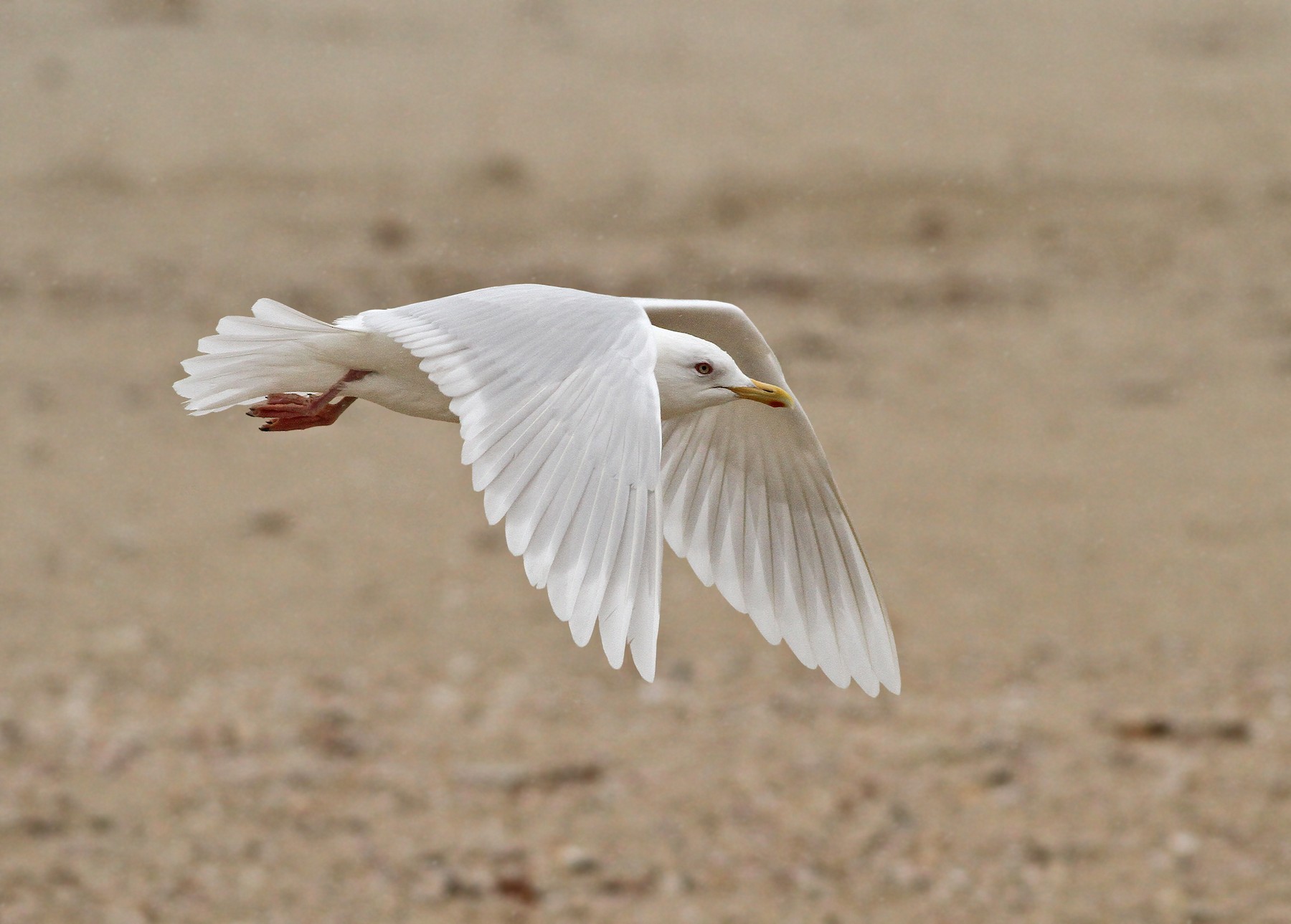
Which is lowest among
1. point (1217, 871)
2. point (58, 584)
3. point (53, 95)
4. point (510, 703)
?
point (1217, 871)

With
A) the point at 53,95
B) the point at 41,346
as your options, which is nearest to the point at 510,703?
the point at 41,346

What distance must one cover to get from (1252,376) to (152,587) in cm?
654

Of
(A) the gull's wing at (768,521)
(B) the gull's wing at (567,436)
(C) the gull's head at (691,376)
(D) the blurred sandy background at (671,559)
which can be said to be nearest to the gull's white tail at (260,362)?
(B) the gull's wing at (567,436)

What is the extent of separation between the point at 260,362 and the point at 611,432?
2.61ft

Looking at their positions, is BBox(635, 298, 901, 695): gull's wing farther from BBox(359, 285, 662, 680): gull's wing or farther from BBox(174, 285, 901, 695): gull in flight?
BBox(359, 285, 662, 680): gull's wing

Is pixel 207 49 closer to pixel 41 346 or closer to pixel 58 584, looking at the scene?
pixel 41 346

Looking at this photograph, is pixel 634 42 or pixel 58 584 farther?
pixel 634 42

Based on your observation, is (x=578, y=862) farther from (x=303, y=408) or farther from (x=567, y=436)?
(x=567, y=436)

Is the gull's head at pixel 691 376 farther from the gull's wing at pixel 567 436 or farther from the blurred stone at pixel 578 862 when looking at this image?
the blurred stone at pixel 578 862

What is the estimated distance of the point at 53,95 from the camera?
13789mm

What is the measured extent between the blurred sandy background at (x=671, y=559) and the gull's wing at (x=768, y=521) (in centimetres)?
219

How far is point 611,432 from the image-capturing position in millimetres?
2822

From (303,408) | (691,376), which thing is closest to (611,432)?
(691,376)

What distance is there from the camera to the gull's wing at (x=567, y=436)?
104 inches
